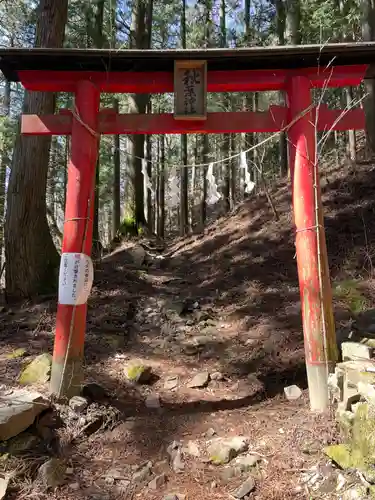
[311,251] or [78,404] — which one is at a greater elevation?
[311,251]

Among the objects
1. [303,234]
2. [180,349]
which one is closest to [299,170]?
[303,234]

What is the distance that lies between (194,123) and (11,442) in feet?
12.0

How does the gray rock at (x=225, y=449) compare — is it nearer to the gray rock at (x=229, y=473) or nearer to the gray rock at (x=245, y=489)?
the gray rock at (x=229, y=473)

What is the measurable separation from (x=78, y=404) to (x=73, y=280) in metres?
1.27

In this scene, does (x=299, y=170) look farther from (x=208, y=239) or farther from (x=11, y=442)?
(x=208, y=239)

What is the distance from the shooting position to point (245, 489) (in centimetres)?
306

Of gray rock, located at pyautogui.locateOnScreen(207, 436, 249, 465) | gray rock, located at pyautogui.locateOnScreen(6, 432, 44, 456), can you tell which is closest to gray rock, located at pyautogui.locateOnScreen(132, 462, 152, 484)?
gray rock, located at pyautogui.locateOnScreen(207, 436, 249, 465)

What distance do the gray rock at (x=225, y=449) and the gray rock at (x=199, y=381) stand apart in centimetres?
144

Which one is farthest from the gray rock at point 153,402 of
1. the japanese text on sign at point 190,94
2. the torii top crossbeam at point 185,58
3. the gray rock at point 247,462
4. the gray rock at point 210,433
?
the torii top crossbeam at point 185,58

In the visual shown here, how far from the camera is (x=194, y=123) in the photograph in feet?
15.2

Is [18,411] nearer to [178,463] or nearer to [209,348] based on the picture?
[178,463]

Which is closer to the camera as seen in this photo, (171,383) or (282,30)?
(171,383)

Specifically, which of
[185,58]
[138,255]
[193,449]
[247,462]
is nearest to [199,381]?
[193,449]

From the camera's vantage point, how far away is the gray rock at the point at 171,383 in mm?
5153
